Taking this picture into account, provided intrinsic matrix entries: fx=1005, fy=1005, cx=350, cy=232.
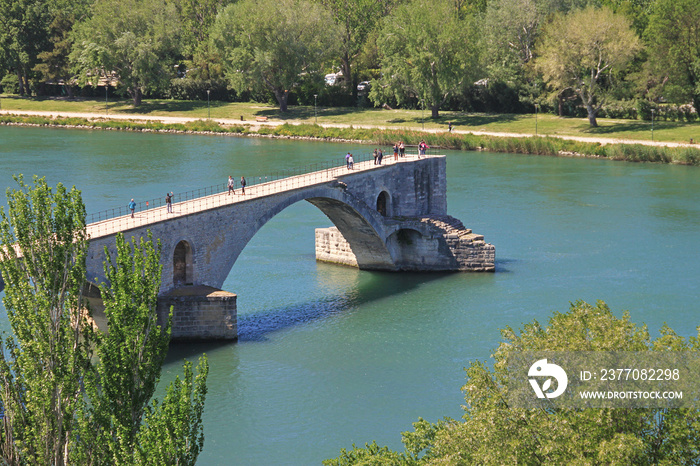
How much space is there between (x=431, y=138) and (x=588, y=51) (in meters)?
20.0

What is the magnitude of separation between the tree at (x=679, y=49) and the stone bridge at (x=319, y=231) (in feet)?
189

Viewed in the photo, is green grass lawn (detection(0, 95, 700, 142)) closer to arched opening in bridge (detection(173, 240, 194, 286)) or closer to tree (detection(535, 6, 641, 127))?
tree (detection(535, 6, 641, 127))

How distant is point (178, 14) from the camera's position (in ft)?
522

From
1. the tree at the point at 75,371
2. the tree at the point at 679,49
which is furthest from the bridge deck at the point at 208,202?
the tree at the point at 679,49

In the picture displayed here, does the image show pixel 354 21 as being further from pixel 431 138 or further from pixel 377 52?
pixel 431 138

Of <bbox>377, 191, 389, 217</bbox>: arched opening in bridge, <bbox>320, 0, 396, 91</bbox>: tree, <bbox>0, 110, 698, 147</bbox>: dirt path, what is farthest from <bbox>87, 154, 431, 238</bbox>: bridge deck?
<bbox>320, 0, 396, 91</bbox>: tree

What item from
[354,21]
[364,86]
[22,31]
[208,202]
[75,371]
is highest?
[22,31]

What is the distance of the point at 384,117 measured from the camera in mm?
130250

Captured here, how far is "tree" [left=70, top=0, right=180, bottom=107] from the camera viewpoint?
458ft

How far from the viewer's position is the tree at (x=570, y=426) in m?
21.9

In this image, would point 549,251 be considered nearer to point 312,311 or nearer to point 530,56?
point 312,311

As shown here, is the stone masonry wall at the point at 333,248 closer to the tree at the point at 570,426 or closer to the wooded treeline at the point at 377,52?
the tree at the point at 570,426

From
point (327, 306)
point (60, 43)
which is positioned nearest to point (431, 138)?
point (327, 306)

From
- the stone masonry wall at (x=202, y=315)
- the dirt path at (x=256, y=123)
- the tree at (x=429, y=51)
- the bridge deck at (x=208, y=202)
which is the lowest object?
the stone masonry wall at (x=202, y=315)
